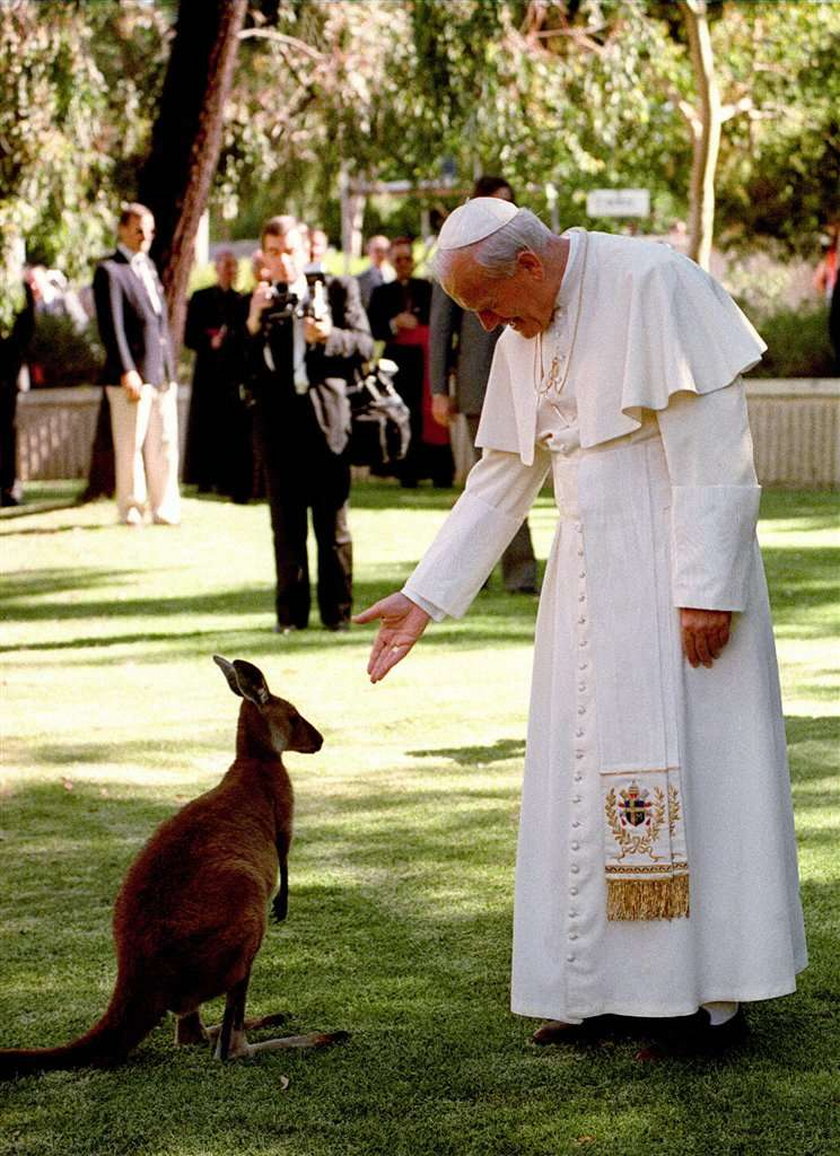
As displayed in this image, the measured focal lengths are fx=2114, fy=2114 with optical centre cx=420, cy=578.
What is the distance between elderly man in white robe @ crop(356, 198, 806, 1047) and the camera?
15.7 feet

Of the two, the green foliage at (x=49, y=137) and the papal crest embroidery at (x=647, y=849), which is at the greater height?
the green foliage at (x=49, y=137)

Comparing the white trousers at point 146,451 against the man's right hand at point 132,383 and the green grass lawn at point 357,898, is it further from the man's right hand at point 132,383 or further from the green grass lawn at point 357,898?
the green grass lawn at point 357,898

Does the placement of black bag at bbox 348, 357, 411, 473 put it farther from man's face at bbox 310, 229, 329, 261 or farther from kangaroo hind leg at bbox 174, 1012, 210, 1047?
man's face at bbox 310, 229, 329, 261

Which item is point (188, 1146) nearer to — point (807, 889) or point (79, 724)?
point (807, 889)

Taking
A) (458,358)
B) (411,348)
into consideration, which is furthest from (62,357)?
(458,358)

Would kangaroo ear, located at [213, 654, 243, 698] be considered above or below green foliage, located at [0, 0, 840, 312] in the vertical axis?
below

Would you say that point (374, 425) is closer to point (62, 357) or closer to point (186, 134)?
point (186, 134)

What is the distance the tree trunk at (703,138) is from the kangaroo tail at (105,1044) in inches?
724

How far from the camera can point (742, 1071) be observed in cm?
478

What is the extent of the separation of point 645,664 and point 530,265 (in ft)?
3.15

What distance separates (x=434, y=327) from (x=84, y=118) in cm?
805

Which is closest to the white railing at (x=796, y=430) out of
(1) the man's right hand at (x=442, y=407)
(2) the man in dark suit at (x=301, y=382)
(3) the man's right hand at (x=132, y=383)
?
(3) the man's right hand at (x=132, y=383)

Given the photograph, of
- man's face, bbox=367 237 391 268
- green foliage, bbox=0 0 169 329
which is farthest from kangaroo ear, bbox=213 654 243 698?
man's face, bbox=367 237 391 268

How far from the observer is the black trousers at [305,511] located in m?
11.1
